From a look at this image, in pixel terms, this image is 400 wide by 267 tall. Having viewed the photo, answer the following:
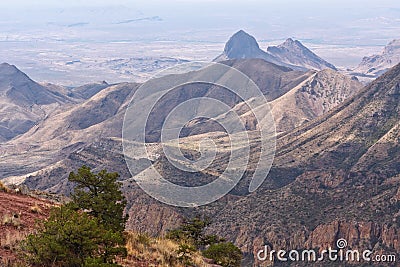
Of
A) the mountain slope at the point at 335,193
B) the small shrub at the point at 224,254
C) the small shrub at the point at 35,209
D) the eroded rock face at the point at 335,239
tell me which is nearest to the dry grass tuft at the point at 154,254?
the small shrub at the point at 224,254

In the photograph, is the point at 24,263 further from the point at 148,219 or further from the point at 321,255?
the point at 148,219

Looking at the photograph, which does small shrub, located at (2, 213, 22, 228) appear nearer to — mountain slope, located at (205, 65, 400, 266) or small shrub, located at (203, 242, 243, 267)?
small shrub, located at (203, 242, 243, 267)

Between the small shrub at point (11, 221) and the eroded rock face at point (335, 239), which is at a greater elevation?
the small shrub at point (11, 221)

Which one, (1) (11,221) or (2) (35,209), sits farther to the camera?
(2) (35,209)

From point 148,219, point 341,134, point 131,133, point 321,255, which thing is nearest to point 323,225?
point 321,255

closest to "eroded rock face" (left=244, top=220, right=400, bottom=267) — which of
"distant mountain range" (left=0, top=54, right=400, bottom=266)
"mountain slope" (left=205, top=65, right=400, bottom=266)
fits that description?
"mountain slope" (left=205, top=65, right=400, bottom=266)

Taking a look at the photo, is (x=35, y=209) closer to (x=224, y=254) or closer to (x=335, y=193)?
(x=224, y=254)

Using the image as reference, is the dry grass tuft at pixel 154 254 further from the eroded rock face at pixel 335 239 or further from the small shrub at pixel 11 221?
the eroded rock face at pixel 335 239

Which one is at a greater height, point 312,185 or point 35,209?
point 35,209

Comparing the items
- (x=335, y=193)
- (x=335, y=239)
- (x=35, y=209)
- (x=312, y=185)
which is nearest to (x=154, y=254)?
(x=35, y=209)

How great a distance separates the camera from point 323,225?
58.7 m

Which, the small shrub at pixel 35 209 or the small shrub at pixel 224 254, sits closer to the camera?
the small shrub at pixel 35 209

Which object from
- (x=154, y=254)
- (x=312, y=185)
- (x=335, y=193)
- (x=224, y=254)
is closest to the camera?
(x=154, y=254)

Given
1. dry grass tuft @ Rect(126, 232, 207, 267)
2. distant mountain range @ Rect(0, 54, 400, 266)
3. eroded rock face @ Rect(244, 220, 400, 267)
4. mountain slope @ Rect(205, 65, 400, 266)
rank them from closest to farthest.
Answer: dry grass tuft @ Rect(126, 232, 207, 267) < eroded rock face @ Rect(244, 220, 400, 267) < mountain slope @ Rect(205, 65, 400, 266) < distant mountain range @ Rect(0, 54, 400, 266)
